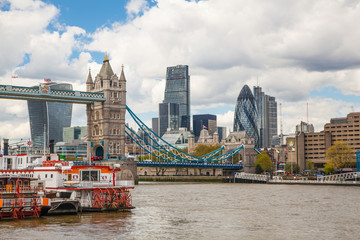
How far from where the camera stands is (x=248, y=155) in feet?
552

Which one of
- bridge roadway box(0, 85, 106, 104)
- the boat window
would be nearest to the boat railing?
the boat window

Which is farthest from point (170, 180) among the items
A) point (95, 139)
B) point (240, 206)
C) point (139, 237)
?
point (139, 237)

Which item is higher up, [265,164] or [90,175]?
[90,175]

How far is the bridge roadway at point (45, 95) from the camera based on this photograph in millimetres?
104375

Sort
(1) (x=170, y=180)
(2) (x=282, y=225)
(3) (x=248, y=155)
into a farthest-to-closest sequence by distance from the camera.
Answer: (3) (x=248, y=155) < (1) (x=170, y=180) < (2) (x=282, y=225)

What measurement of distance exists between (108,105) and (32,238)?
87.1m

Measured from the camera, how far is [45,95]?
357ft

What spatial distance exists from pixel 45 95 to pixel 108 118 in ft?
54.2

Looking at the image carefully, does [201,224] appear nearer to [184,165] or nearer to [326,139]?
[184,165]

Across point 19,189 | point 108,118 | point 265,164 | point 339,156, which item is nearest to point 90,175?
point 19,189

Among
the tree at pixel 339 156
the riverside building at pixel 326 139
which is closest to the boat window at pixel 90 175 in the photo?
the tree at pixel 339 156

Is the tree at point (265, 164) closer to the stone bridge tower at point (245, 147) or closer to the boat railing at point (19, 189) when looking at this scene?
the stone bridge tower at point (245, 147)

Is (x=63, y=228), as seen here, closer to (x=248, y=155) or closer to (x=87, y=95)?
(x=87, y=95)

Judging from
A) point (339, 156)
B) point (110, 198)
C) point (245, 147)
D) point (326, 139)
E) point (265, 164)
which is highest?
point (326, 139)
